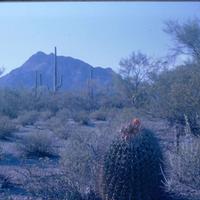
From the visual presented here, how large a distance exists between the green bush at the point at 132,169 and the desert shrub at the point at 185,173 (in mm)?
468

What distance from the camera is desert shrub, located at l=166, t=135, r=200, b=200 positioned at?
9.89 metres

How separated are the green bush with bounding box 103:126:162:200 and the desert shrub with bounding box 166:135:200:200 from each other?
1.54ft

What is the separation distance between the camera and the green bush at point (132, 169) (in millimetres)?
9602

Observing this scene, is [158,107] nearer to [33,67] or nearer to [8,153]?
[8,153]

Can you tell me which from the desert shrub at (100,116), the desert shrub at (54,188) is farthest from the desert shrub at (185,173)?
the desert shrub at (100,116)

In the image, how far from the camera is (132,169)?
31.4ft

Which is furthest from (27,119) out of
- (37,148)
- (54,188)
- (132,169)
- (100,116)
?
(132,169)

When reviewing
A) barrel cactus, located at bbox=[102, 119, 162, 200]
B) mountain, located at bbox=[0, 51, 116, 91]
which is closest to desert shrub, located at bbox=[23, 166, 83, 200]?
barrel cactus, located at bbox=[102, 119, 162, 200]

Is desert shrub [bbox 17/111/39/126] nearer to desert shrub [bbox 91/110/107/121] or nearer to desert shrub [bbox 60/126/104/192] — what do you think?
desert shrub [bbox 91/110/107/121]

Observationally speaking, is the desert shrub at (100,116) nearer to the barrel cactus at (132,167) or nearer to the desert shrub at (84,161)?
the desert shrub at (84,161)

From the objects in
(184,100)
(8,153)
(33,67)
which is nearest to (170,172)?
(184,100)

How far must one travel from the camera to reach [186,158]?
32.7ft

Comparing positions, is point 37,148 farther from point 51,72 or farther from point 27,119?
point 51,72

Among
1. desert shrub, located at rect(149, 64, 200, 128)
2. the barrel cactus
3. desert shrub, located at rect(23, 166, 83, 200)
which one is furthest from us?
desert shrub, located at rect(149, 64, 200, 128)
